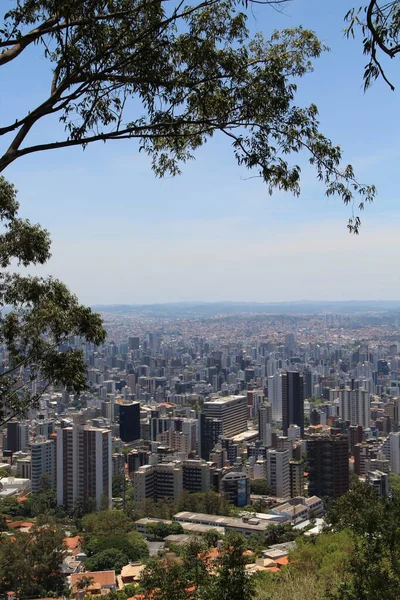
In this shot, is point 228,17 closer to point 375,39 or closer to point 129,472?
point 375,39

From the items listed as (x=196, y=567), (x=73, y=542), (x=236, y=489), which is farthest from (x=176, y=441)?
(x=196, y=567)

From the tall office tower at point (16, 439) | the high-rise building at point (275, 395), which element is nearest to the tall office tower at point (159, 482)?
the tall office tower at point (16, 439)

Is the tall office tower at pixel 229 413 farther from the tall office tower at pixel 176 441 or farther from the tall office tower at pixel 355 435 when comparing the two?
the tall office tower at pixel 355 435

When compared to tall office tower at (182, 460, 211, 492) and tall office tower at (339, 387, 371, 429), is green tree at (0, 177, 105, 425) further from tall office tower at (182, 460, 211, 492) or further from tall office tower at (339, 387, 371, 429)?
tall office tower at (339, 387, 371, 429)

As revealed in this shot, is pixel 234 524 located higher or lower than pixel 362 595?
lower

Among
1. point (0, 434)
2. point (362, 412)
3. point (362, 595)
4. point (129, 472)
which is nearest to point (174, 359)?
point (362, 412)

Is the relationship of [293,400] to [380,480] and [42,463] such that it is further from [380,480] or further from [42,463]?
[42,463]

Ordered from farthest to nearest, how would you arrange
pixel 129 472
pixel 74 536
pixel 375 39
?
pixel 129 472 → pixel 74 536 → pixel 375 39

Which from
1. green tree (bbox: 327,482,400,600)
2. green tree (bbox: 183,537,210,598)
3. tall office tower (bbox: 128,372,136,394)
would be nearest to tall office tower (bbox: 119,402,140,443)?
tall office tower (bbox: 128,372,136,394)
